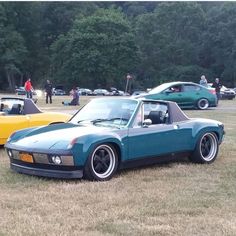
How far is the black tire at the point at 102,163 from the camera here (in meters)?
6.94

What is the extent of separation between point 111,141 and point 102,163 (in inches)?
13.0

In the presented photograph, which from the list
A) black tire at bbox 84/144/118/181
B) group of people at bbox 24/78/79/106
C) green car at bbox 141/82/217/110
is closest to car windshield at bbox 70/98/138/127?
black tire at bbox 84/144/118/181

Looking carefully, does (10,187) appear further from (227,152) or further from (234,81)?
(234,81)

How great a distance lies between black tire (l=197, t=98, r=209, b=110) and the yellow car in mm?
13380

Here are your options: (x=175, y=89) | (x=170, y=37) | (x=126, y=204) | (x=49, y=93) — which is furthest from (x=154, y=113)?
(x=170, y=37)

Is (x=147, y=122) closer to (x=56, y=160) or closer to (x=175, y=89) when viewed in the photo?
(x=56, y=160)

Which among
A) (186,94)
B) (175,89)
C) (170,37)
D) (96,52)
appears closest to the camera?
(175,89)

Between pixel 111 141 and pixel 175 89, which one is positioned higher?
pixel 175 89

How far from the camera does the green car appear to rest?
22.2m

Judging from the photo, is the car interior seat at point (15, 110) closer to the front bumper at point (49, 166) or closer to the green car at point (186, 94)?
the front bumper at point (49, 166)

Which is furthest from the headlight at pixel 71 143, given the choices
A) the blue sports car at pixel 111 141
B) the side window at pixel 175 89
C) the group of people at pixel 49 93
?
the group of people at pixel 49 93

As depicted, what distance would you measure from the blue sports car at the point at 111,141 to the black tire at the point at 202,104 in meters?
14.4

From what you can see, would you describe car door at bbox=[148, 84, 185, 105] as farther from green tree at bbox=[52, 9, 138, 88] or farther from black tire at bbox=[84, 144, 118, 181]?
green tree at bbox=[52, 9, 138, 88]

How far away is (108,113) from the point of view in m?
8.01
